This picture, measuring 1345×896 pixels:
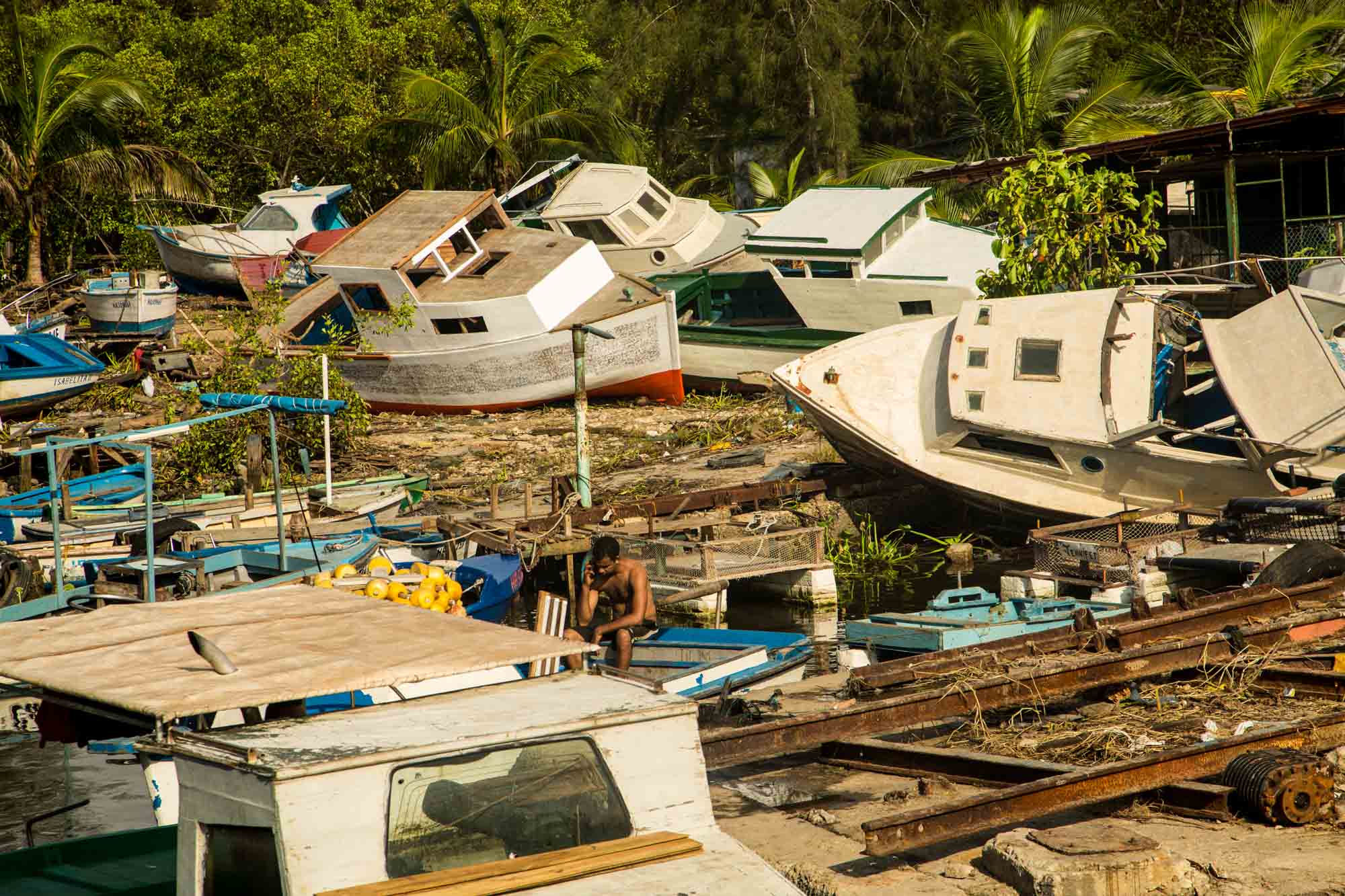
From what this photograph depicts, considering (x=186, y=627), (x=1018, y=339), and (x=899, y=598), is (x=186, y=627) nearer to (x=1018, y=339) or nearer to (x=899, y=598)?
(x=899, y=598)

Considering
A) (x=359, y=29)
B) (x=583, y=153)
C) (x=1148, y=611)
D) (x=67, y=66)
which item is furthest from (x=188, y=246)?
(x=1148, y=611)

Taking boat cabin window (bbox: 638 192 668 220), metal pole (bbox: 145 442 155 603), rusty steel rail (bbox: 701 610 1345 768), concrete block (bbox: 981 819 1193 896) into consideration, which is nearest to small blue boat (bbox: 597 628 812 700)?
rusty steel rail (bbox: 701 610 1345 768)

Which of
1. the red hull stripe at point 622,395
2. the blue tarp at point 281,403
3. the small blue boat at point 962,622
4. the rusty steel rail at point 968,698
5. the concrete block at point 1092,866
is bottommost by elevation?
the small blue boat at point 962,622

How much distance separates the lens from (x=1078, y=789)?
746 centimetres

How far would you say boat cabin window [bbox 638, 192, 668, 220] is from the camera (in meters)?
31.8

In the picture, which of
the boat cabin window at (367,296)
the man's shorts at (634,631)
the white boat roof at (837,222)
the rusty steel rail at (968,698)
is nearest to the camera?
the rusty steel rail at (968,698)

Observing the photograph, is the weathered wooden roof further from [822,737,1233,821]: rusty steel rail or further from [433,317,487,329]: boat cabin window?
[822,737,1233,821]: rusty steel rail

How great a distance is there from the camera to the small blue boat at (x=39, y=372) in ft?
81.6

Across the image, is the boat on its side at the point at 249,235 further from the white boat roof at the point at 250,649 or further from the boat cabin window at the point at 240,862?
the boat cabin window at the point at 240,862

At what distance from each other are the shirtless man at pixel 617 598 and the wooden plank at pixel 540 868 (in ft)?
21.2

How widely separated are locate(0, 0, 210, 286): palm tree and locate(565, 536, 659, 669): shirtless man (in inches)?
1079

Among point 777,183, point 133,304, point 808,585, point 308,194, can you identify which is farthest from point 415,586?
point 777,183

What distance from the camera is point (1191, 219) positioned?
2717cm

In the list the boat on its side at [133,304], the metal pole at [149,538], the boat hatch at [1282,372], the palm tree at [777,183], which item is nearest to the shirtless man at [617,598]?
the metal pole at [149,538]
